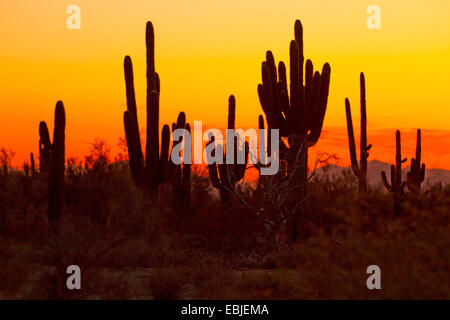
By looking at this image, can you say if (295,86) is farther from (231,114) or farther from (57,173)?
(57,173)

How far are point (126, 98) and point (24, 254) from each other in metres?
6.46

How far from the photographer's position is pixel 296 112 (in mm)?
19344

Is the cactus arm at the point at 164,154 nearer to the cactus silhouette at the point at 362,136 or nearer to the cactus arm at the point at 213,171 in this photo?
the cactus arm at the point at 213,171

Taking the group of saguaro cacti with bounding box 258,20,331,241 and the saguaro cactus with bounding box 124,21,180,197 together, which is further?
the saguaro cactus with bounding box 124,21,180,197

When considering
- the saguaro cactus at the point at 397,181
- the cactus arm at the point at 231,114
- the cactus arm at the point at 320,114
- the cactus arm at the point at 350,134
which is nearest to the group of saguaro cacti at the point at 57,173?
the cactus arm at the point at 231,114

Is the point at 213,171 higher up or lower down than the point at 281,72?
lower down

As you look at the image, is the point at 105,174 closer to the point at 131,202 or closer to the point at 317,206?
the point at 131,202

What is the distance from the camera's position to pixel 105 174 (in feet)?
76.0

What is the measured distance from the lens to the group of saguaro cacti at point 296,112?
19.4m

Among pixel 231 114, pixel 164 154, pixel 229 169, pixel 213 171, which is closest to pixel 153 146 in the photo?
pixel 164 154

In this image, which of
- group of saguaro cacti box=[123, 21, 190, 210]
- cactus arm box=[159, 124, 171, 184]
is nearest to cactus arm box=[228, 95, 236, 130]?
group of saguaro cacti box=[123, 21, 190, 210]

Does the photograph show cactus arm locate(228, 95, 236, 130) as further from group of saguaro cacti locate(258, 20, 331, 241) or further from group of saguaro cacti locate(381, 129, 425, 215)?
group of saguaro cacti locate(381, 129, 425, 215)

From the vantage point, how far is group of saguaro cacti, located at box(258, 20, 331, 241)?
63.5 feet

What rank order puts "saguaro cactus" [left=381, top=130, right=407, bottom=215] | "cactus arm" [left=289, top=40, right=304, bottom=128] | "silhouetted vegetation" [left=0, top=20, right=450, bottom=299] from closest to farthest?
1. "silhouetted vegetation" [left=0, top=20, right=450, bottom=299]
2. "cactus arm" [left=289, top=40, right=304, bottom=128]
3. "saguaro cactus" [left=381, top=130, right=407, bottom=215]
